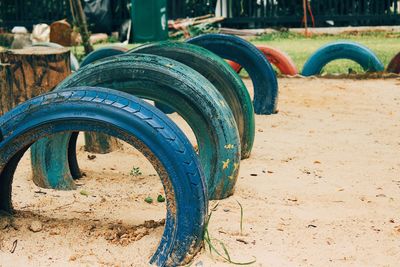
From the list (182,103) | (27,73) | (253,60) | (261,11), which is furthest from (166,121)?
(261,11)

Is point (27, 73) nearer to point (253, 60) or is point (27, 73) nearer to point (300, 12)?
point (253, 60)

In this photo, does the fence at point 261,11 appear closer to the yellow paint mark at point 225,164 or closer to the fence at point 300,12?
the fence at point 300,12

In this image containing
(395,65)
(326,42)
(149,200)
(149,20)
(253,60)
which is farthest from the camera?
(149,20)

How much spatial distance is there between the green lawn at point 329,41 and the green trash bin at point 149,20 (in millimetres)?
1931

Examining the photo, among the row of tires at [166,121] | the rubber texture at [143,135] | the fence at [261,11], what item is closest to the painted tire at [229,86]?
the row of tires at [166,121]

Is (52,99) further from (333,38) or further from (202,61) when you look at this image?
(333,38)

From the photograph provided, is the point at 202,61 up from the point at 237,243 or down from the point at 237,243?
up

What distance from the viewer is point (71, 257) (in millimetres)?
3432

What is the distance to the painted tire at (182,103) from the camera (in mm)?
4367

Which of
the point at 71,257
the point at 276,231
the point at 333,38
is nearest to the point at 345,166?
the point at 276,231

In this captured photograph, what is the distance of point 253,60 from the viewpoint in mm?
7082

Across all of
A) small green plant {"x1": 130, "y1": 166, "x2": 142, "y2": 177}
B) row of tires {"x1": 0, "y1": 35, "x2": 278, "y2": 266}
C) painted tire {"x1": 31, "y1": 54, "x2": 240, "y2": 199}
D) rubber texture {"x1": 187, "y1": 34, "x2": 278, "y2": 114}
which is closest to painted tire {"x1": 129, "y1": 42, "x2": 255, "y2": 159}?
row of tires {"x1": 0, "y1": 35, "x2": 278, "y2": 266}

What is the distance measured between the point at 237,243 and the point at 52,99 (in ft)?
3.61

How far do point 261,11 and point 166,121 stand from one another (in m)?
14.2
